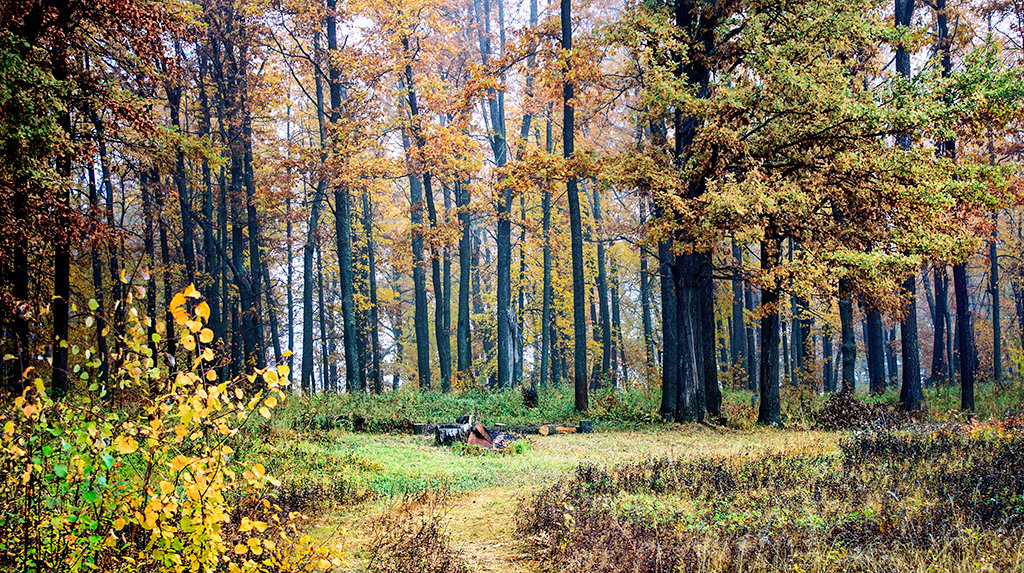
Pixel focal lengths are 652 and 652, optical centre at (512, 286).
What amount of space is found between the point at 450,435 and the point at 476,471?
2.60 meters

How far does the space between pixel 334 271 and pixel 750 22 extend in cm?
2161

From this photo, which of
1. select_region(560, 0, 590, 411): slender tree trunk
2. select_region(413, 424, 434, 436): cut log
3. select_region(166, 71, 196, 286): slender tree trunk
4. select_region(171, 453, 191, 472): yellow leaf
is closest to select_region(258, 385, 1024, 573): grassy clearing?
select_region(171, 453, 191, 472): yellow leaf

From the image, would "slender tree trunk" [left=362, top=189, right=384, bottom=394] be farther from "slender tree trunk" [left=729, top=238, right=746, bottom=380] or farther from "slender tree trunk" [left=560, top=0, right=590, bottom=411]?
"slender tree trunk" [left=729, top=238, right=746, bottom=380]

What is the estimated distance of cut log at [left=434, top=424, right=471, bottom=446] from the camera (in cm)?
1221

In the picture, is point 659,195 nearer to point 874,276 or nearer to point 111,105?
point 874,276

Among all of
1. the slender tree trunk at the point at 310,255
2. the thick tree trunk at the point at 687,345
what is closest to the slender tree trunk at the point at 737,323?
the thick tree trunk at the point at 687,345

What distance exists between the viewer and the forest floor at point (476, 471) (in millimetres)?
5723

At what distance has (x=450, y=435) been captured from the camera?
482 inches

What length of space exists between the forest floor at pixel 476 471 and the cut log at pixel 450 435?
0.20 metres

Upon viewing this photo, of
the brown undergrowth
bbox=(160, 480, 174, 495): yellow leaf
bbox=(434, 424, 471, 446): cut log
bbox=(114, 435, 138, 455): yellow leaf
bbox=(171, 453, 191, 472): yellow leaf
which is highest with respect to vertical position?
bbox=(114, 435, 138, 455): yellow leaf

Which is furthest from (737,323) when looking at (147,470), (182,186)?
(147,470)

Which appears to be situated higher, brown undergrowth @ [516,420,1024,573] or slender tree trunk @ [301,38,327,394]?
slender tree trunk @ [301,38,327,394]

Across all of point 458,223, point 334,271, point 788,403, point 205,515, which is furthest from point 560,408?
point 334,271

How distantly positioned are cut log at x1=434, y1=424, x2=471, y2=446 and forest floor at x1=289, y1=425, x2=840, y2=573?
20 centimetres
